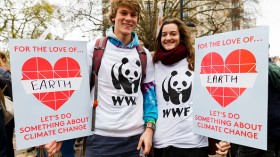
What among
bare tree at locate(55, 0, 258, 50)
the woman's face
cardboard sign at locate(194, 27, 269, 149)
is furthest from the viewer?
bare tree at locate(55, 0, 258, 50)

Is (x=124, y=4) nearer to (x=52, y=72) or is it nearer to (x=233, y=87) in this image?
(x=52, y=72)

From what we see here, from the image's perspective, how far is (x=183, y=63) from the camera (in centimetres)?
251

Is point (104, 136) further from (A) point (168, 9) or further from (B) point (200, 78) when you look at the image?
(A) point (168, 9)

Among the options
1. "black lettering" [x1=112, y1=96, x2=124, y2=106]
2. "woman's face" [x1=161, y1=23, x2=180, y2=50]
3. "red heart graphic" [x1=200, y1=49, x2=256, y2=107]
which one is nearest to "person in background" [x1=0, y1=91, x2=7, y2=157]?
"black lettering" [x1=112, y1=96, x2=124, y2=106]

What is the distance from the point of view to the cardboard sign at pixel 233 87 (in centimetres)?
183

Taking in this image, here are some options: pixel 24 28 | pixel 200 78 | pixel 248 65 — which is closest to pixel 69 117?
pixel 200 78

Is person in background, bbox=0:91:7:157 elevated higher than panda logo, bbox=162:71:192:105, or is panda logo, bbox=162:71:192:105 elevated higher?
panda logo, bbox=162:71:192:105

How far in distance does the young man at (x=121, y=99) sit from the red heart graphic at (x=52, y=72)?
19cm

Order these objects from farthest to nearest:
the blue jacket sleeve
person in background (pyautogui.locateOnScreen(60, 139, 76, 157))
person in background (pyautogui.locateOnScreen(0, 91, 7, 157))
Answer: person in background (pyautogui.locateOnScreen(60, 139, 76, 157)), person in background (pyautogui.locateOnScreen(0, 91, 7, 157)), the blue jacket sleeve

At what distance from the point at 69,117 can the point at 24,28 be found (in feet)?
68.6

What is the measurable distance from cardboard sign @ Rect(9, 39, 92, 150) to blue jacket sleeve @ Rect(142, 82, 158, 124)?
0.49 metres

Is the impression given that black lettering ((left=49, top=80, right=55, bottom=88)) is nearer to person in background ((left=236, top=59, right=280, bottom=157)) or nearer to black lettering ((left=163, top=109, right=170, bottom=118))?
black lettering ((left=163, top=109, right=170, bottom=118))

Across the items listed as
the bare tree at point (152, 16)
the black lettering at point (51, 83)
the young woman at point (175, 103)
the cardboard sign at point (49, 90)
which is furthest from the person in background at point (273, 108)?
the bare tree at point (152, 16)

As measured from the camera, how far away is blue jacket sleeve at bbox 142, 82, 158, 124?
7.63 feet
